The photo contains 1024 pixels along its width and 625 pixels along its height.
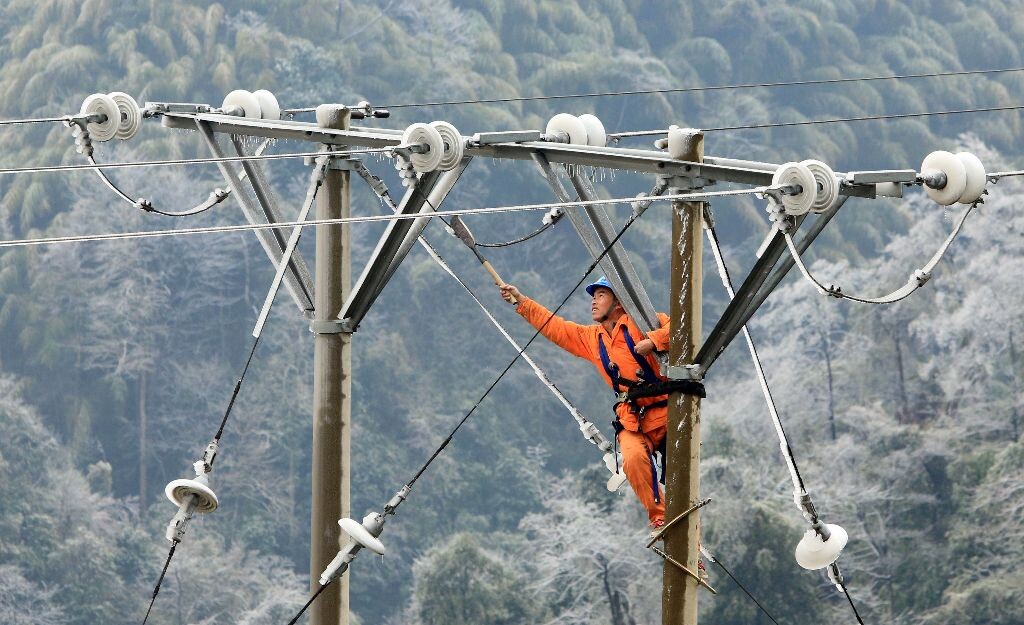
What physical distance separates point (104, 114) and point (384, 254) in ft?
6.60

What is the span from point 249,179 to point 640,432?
258cm

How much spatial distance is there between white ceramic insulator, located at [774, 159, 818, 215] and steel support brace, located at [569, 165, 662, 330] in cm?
137

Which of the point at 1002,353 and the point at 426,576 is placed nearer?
the point at 426,576

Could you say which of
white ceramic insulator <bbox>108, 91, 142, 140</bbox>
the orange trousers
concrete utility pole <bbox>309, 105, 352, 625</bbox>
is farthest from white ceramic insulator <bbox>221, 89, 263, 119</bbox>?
the orange trousers

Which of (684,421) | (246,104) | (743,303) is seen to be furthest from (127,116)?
(743,303)

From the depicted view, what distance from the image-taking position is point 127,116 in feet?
40.0

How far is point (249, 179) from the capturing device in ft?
38.8

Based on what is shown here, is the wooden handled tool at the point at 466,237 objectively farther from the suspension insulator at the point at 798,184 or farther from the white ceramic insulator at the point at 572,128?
the suspension insulator at the point at 798,184

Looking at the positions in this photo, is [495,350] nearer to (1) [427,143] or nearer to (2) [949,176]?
(1) [427,143]

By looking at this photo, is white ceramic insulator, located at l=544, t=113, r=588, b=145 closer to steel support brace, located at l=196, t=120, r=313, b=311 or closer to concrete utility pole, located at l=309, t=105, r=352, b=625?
concrete utility pole, located at l=309, t=105, r=352, b=625

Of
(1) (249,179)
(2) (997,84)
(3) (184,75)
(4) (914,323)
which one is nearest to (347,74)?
(3) (184,75)

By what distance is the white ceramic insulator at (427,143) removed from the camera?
34.6ft

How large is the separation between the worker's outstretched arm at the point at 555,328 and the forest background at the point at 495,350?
35.3m

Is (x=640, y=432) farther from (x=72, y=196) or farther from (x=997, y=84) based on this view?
(x=997, y=84)
